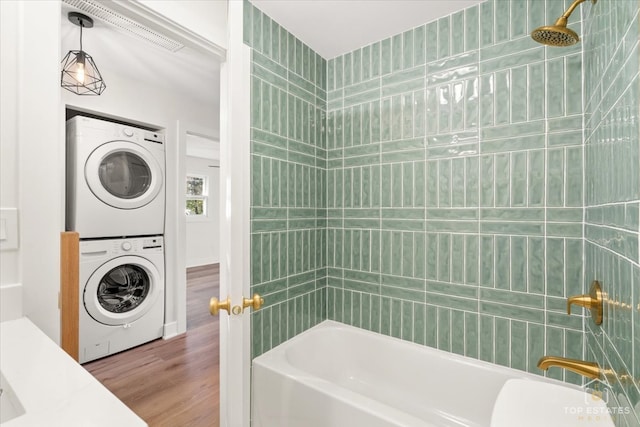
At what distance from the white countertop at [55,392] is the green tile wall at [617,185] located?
0.93 meters

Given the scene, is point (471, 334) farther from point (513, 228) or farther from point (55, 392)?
point (55, 392)

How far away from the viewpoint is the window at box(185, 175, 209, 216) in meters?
6.28

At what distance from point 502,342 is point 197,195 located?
6.15 m

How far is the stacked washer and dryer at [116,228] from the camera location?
2.38 m

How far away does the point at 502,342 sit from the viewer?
1.57 meters

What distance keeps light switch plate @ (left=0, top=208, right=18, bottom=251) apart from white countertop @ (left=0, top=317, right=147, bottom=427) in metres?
0.35

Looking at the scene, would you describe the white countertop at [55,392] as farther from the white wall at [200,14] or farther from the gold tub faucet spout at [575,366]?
the white wall at [200,14]

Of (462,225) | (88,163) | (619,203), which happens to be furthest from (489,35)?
(88,163)

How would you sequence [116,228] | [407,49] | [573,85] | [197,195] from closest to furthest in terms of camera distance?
[573,85], [407,49], [116,228], [197,195]

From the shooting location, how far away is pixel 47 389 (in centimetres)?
53

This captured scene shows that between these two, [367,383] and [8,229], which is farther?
[367,383]

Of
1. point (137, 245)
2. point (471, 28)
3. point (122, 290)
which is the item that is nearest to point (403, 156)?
point (471, 28)

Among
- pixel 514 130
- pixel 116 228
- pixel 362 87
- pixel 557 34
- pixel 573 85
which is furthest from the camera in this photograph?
pixel 116 228

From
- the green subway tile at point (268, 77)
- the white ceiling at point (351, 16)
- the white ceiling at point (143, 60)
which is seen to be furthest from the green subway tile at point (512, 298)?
the white ceiling at point (143, 60)
